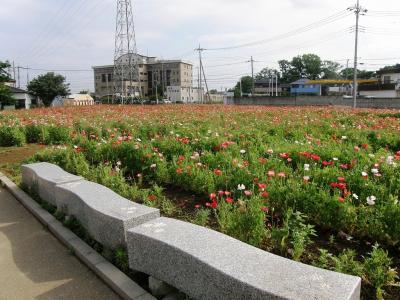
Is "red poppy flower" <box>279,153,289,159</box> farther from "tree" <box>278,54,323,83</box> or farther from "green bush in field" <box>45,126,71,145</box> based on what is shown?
"tree" <box>278,54,323,83</box>

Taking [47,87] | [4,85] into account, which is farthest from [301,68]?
[4,85]

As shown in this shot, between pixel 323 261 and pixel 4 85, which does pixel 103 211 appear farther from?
pixel 4 85

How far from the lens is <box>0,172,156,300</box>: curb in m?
3.07

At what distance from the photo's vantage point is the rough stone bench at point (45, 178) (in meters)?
5.30

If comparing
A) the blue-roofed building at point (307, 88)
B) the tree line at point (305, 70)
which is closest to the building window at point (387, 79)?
the blue-roofed building at point (307, 88)

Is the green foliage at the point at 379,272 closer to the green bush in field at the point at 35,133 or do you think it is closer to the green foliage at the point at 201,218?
the green foliage at the point at 201,218

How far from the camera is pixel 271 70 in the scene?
99500mm

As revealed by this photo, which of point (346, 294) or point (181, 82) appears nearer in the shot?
point (346, 294)

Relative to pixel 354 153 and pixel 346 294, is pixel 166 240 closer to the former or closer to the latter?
pixel 346 294

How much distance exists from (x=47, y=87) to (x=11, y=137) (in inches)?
1837

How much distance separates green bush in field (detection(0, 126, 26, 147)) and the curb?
6.84 m

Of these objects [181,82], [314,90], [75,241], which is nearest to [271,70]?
[181,82]

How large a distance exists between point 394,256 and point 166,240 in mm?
2078

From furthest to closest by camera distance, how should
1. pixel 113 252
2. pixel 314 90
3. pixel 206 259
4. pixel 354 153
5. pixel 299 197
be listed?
pixel 314 90
pixel 354 153
pixel 299 197
pixel 113 252
pixel 206 259
